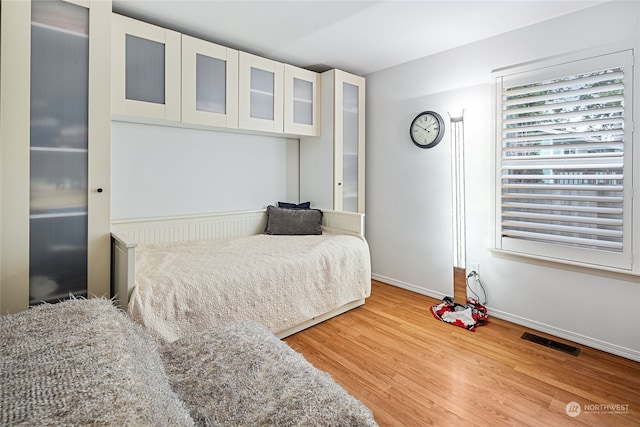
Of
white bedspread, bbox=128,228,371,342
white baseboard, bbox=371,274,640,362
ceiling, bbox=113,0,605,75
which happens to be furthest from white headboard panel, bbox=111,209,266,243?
white baseboard, bbox=371,274,640,362

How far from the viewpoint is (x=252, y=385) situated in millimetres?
1114

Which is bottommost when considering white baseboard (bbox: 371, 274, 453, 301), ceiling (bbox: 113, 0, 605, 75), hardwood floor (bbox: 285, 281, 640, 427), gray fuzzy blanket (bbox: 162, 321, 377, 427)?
hardwood floor (bbox: 285, 281, 640, 427)

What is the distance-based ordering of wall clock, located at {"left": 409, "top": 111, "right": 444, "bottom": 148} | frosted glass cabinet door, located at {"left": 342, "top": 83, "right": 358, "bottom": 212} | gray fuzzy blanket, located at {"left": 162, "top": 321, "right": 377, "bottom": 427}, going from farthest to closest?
frosted glass cabinet door, located at {"left": 342, "top": 83, "right": 358, "bottom": 212} → wall clock, located at {"left": 409, "top": 111, "right": 444, "bottom": 148} → gray fuzzy blanket, located at {"left": 162, "top": 321, "right": 377, "bottom": 427}

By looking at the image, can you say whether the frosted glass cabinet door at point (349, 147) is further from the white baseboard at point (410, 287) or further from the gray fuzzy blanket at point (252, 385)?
the gray fuzzy blanket at point (252, 385)

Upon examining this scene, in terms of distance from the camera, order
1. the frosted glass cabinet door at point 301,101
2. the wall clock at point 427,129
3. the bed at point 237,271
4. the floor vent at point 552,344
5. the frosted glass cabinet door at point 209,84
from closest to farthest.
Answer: the bed at point 237,271, the floor vent at point 552,344, the frosted glass cabinet door at point 209,84, the wall clock at point 427,129, the frosted glass cabinet door at point 301,101

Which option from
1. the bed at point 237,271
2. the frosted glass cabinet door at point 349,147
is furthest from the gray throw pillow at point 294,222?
the frosted glass cabinet door at point 349,147

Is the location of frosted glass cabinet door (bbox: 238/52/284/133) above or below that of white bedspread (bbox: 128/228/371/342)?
above

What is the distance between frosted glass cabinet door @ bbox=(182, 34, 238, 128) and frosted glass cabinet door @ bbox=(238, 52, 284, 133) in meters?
0.08

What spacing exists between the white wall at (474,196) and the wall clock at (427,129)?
0.08 metres

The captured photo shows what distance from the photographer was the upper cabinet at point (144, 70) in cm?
238

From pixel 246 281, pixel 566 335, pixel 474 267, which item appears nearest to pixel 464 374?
pixel 566 335

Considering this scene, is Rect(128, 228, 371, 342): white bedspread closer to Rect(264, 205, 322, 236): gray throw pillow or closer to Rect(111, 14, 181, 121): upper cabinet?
Rect(264, 205, 322, 236): gray throw pillow

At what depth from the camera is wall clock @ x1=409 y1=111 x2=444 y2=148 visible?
129 inches

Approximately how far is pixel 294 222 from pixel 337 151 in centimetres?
91
